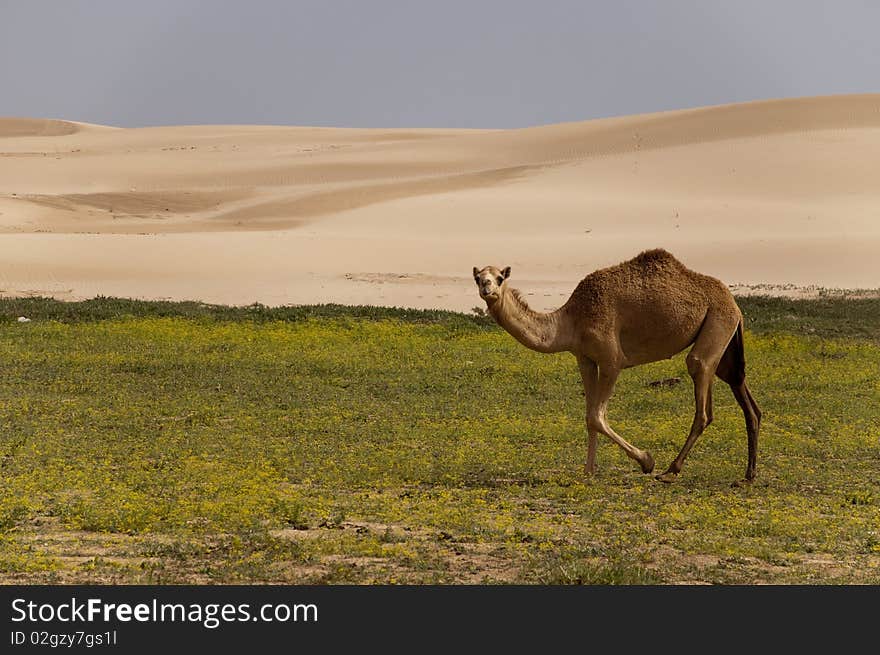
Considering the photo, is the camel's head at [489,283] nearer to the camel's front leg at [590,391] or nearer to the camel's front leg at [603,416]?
the camel's front leg at [590,391]

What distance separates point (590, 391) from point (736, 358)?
60.4 inches

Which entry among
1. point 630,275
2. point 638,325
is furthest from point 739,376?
point 630,275

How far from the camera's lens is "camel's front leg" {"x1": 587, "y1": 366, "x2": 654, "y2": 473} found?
12492 millimetres

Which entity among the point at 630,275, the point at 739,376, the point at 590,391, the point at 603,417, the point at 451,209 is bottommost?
the point at 603,417

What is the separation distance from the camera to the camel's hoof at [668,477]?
484 inches

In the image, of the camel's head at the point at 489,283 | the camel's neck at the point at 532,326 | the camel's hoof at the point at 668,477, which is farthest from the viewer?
the camel's neck at the point at 532,326

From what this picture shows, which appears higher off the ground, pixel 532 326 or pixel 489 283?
pixel 489 283

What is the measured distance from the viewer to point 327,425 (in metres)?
15.1

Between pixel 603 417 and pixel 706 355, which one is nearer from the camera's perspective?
pixel 603 417

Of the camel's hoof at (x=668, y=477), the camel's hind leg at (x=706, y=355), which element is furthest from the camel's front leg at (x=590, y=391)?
the camel's hind leg at (x=706, y=355)

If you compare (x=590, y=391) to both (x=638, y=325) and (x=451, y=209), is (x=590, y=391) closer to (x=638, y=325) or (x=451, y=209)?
(x=638, y=325)

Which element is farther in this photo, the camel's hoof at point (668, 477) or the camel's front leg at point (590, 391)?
the camel's front leg at point (590, 391)

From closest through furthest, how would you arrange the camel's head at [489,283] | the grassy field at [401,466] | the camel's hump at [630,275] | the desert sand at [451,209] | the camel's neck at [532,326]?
the grassy field at [401,466]
the camel's head at [489,283]
the camel's neck at [532,326]
the camel's hump at [630,275]
the desert sand at [451,209]

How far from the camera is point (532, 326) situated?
1291 cm
